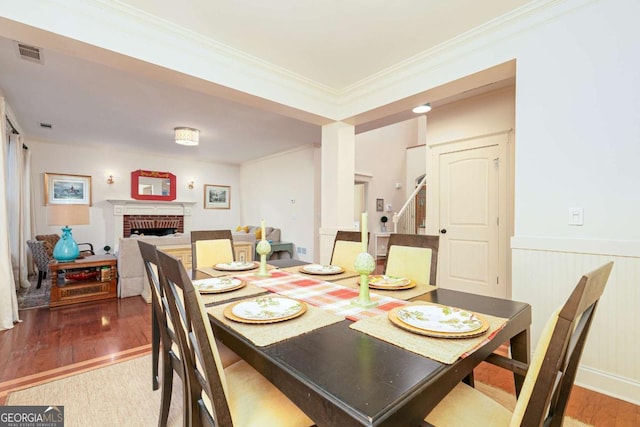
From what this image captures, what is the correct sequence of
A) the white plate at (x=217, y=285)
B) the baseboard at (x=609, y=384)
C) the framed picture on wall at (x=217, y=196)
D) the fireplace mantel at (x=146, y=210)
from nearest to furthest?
the white plate at (x=217, y=285) < the baseboard at (x=609, y=384) < the fireplace mantel at (x=146, y=210) < the framed picture on wall at (x=217, y=196)

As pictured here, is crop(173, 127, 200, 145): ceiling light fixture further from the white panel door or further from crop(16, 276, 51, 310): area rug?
the white panel door

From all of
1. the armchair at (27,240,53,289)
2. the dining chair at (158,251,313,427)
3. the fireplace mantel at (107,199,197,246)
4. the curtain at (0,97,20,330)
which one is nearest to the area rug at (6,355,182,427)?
the dining chair at (158,251,313,427)

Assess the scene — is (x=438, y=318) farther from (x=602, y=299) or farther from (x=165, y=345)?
(x=602, y=299)

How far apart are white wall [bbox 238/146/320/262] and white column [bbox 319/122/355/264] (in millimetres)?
2237

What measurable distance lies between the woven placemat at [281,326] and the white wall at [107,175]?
261 inches

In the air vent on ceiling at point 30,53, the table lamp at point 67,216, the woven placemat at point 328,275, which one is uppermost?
the air vent on ceiling at point 30,53

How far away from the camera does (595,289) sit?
718 millimetres

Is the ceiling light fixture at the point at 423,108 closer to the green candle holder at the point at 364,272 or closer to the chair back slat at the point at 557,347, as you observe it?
the green candle holder at the point at 364,272

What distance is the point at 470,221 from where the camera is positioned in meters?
3.61

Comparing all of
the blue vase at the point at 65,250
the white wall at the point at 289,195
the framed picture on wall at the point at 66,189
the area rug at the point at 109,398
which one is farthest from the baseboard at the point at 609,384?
the framed picture on wall at the point at 66,189

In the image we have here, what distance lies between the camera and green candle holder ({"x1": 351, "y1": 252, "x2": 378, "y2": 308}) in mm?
1238

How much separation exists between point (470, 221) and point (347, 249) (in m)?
2.08

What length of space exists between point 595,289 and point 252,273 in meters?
1.65

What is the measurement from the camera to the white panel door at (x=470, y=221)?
341 cm
